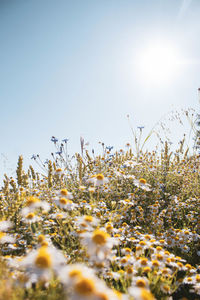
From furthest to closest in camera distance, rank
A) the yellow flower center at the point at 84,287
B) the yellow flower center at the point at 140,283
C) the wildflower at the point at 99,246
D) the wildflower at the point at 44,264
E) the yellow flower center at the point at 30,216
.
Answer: the yellow flower center at the point at 30,216, the yellow flower center at the point at 140,283, the wildflower at the point at 99,246, the wildflower at the point at 44,264, the yellow flower center at the point at 84,287

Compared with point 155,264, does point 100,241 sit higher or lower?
higher

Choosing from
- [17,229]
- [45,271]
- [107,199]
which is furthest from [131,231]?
[45,271]

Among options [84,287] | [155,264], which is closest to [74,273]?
[84,287]

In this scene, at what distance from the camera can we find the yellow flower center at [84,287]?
854mm

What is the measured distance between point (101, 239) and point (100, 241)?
1 centimetres

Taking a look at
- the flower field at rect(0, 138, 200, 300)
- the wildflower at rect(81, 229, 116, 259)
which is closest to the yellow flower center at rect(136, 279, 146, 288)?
the flower field at rect(0, 138, 200, 300)

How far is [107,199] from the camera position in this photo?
3.70 meters

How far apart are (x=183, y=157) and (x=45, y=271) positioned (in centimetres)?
544

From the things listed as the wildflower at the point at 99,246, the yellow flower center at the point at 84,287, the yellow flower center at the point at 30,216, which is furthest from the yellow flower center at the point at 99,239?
the yellow flower center at the point at 30,216

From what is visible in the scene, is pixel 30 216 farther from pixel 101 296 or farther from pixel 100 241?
pixel 101 296

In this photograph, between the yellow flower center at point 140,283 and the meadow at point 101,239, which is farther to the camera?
the yellow flower center at point 140,283

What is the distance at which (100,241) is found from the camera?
1257 mm

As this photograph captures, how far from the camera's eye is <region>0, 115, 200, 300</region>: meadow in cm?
114

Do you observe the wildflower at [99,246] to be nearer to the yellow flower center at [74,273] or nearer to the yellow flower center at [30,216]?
the yellow flower center at [74,273]
